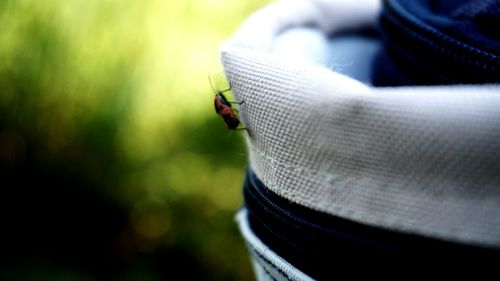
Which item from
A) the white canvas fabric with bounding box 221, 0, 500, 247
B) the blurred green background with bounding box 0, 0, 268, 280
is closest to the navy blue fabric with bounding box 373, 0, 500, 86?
the white canvas fabric with bounding box 221, 0, 500, 247

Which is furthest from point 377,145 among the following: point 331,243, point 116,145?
point 116,145

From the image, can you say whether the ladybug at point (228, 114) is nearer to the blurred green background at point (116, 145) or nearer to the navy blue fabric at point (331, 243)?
the navy blue fabric at point (331, 243)

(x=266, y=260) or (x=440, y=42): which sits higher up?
(x=440, y=42)

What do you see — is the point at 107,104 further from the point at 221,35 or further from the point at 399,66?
the point at 399,66

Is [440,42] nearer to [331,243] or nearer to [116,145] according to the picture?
[331,243]

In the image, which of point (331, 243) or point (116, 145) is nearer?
point (331, 243)

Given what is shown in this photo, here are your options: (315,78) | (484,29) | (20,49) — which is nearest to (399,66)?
(484,29)
